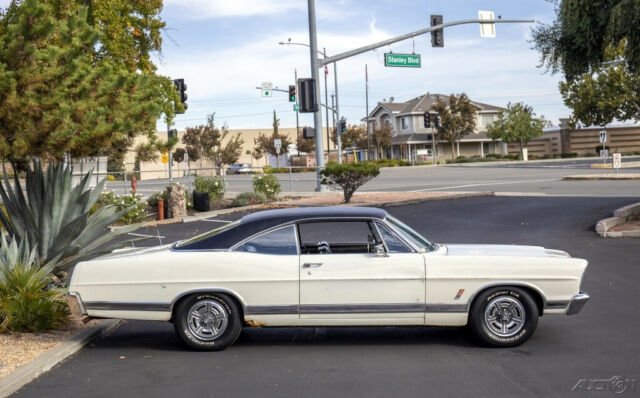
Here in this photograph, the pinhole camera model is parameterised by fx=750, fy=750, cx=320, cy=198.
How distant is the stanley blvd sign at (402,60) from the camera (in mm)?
30547

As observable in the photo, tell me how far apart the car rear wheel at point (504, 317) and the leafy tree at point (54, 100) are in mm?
6308

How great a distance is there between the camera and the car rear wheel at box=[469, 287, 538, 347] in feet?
24.1

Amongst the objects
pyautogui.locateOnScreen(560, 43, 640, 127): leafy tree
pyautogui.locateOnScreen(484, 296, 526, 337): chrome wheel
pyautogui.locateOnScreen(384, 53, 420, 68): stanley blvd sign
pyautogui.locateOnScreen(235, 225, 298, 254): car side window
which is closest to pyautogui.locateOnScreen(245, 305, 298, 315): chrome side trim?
pyautogui.locateOnScreen(235, 225, 298, 254): car side window

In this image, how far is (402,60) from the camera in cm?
3091

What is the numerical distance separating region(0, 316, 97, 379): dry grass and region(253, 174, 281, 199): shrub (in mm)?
19038

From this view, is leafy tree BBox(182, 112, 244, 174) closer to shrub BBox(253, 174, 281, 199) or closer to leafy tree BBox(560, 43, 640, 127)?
leafy tree BBox(560, 43, 640, 127)

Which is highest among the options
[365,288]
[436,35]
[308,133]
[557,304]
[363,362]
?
[436,35]

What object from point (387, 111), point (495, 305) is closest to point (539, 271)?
point (495, 305)

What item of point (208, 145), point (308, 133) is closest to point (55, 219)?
point (308, 133)

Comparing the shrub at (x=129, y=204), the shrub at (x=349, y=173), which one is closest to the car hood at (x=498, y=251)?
the shrub at (x=129, y=204)

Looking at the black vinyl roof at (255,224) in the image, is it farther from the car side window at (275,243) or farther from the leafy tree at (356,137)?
the leafy tree at (356,137)

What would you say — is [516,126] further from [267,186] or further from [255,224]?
[255,224]

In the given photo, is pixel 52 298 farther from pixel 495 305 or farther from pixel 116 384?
pixel 495 305

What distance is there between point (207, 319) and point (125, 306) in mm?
828
